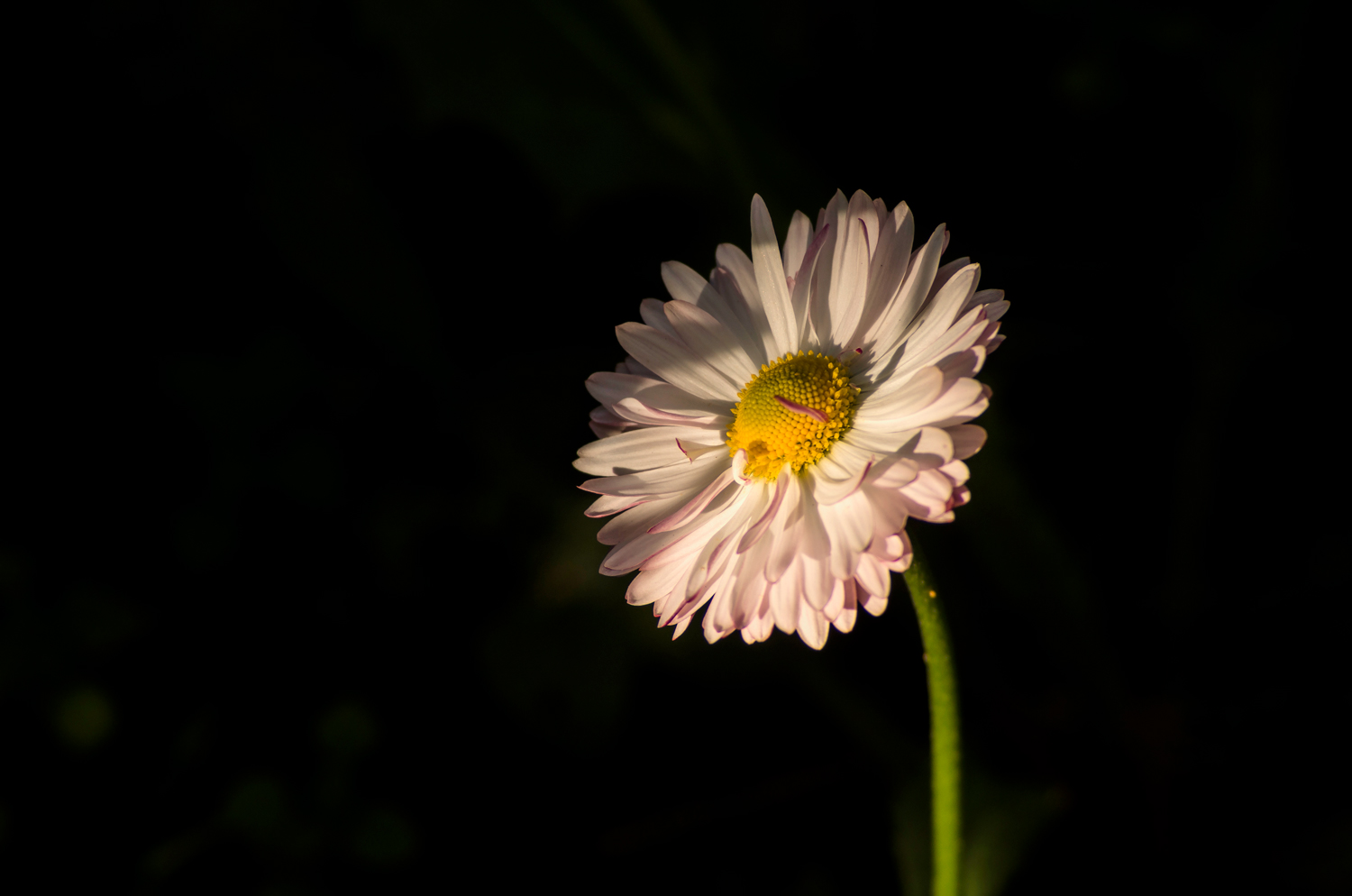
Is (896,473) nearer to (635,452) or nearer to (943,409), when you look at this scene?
(943,409)

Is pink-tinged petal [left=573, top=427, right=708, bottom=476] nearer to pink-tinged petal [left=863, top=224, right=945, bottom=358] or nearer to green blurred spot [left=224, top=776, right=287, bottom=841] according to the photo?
pink-tinged petal [left=863, top=224, right=945, bottom=358]

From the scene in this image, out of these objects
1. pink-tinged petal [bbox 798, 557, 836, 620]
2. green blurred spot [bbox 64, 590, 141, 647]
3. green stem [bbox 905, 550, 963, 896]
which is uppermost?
green blurred spot [bbox 64, 590, 141, 647]

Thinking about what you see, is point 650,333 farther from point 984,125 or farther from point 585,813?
point 984,125

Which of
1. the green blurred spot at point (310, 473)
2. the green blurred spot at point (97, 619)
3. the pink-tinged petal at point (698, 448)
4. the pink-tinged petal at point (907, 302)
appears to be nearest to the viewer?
the pink-tinged petal at point (907, 302)

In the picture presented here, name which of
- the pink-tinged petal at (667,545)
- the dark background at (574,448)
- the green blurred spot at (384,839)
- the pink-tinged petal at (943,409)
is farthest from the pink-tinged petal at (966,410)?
the green blurred spot at (384,839)

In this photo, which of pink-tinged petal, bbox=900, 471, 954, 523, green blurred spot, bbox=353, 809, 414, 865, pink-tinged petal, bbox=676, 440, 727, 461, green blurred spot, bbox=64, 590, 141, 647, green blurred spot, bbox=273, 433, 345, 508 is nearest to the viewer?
pink-tinged petal, bbox=900, 471, 954, 523

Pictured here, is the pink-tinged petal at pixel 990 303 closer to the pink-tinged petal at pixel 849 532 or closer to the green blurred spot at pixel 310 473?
the pink-tinged petal at pixel 849 532

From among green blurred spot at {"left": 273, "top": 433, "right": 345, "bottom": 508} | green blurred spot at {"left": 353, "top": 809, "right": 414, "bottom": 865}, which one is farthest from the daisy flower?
green blurred spot at {"left": 273, "top": 433, "right": 345, "bottom": 508}
